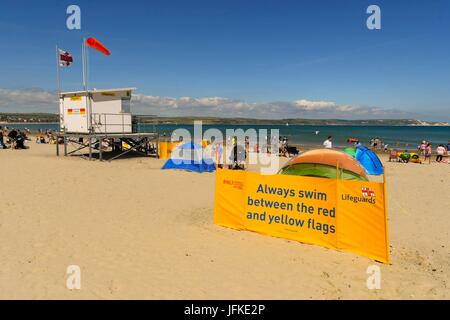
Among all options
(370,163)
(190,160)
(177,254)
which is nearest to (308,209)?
(177,254)

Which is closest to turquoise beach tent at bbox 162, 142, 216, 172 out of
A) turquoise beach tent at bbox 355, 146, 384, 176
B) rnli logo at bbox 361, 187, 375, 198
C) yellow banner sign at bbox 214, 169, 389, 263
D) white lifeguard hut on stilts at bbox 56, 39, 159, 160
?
white lifeguard hut on stilts at bbox 56, 39, 159, 160

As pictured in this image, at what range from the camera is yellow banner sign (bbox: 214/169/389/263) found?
268 inches

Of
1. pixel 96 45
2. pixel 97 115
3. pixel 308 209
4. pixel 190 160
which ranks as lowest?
pixel 308 209

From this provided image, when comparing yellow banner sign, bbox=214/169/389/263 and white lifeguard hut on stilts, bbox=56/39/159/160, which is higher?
white lifeguard hut on stilts, bbox=56/39/159/160

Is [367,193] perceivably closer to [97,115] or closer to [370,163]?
[370,163]

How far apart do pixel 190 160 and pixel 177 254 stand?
12.0 m

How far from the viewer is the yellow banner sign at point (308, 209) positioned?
6809 mm

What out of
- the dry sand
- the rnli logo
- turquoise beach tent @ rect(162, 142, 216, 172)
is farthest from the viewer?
turquoise beach tent @ rect(162, 142, 216, 172)

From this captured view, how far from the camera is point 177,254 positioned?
7.02 metres

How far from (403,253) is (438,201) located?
20.8 feet

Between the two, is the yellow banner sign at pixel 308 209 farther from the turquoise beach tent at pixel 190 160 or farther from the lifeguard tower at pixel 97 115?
the lifeguard tower at pixel 97 115

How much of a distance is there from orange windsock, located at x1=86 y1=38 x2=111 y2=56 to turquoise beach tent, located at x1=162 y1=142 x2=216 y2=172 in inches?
381

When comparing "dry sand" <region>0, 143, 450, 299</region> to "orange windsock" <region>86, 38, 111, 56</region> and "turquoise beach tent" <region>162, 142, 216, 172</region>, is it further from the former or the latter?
"orange windsock" <region>86, 38, 111, 56</region>
